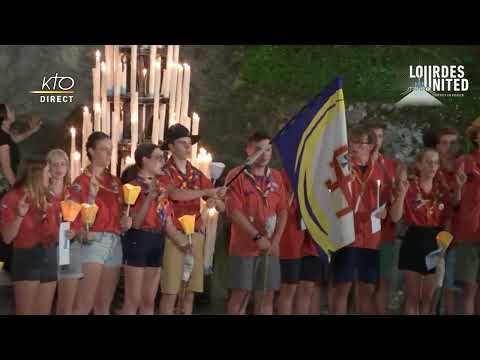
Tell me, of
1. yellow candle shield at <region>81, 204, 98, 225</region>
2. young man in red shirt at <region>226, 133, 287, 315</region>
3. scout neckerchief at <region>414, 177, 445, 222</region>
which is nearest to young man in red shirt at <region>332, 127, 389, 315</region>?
scout neckerchief at <region>414, 177, 445, 222</region>

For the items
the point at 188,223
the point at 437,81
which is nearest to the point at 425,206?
the point at 437,81

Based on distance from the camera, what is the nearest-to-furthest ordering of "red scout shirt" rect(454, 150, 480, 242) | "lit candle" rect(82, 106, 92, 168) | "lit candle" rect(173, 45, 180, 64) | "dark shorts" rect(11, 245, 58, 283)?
"dark shorts" rect(11, 245, 58, 283), "lit candle" rect(82, 106, 92, 168), "lit candle" rect(173, 45, 180, 64), "red scout shirt" rect(454, 150, 480, 242)

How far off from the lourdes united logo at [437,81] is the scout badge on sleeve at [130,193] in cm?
227

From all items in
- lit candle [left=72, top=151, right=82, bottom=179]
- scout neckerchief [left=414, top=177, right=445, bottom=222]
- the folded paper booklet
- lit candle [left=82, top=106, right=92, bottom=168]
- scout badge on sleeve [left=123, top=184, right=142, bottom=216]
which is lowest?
the folded paper booklet

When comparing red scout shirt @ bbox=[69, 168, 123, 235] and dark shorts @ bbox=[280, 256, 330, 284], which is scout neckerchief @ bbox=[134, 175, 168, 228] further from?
dark shorts @ bbox=[280, 256, 330, 284]

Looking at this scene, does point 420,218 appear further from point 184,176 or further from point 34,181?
point 34,181

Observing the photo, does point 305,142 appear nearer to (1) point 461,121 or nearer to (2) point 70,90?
(1) point 461,121

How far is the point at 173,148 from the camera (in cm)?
926

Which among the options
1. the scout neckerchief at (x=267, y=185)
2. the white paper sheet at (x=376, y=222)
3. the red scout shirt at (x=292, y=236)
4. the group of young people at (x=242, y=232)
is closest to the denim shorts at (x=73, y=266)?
the group of young people at (x=242, y=232)

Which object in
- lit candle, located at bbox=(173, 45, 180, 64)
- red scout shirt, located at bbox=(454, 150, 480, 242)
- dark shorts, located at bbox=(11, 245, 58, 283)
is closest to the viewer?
dark shorts, located at bbox=(11, 245, 58, 283)

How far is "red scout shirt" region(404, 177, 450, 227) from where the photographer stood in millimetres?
9430

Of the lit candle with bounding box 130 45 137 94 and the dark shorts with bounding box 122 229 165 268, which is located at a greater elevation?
the lit candle with bounding box 130 45 137 94

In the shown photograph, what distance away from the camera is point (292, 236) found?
941 cm

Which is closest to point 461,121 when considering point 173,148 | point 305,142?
point 305,142
